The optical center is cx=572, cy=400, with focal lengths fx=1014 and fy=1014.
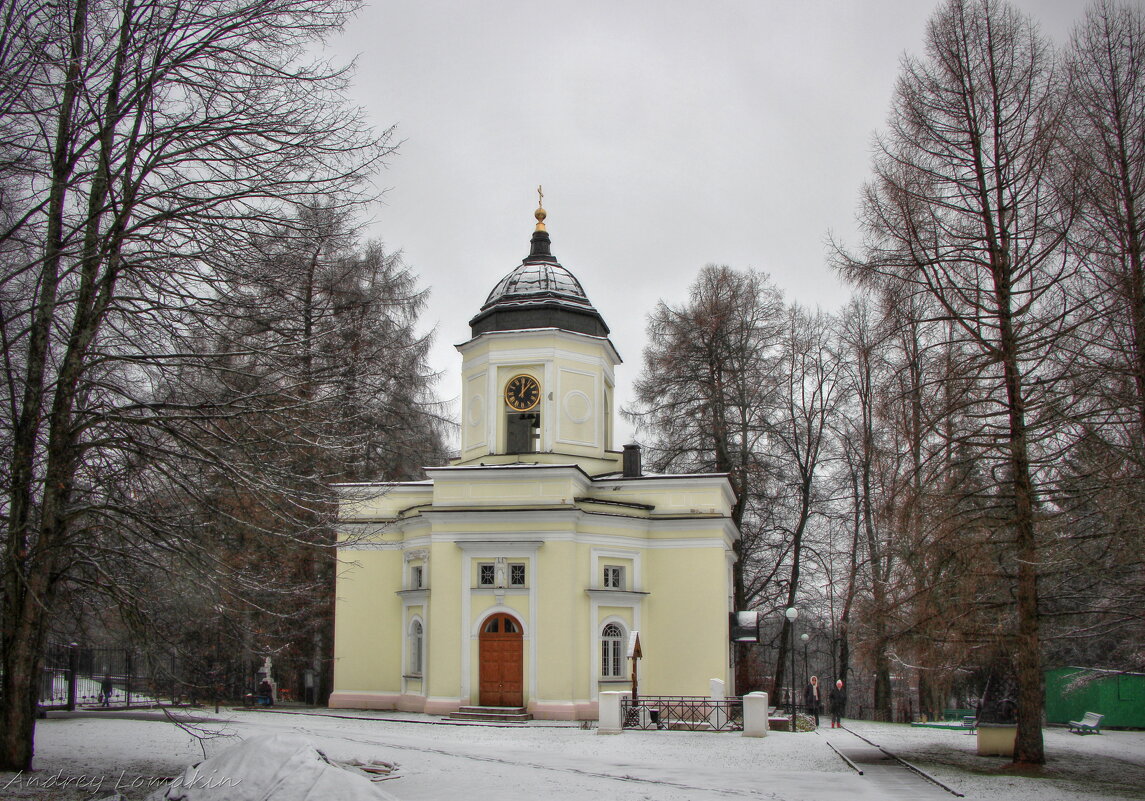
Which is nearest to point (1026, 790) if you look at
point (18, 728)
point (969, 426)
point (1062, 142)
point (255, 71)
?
point (969, 426)

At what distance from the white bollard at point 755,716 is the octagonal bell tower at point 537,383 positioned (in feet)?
28.0

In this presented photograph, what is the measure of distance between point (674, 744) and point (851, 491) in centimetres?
1929

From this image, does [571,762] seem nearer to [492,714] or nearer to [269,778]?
[269,778]

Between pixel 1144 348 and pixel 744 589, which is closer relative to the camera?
pixel 1144 348

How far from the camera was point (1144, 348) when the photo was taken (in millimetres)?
12445

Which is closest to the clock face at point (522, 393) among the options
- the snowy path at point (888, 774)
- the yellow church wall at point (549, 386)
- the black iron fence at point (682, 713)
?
the yellow church wall at point (549, 386)

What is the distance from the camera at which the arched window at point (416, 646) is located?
25.9 meters

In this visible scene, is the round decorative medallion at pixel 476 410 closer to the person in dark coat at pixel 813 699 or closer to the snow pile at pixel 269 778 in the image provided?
the person in dark coat at pixel 813 699

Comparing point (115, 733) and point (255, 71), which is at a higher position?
point (255, 71)

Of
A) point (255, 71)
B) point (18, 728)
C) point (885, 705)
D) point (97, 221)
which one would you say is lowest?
point (885, 705)

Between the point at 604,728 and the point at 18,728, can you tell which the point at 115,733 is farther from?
the point at 604,728

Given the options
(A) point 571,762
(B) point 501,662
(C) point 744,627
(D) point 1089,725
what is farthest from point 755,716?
(D) point 1089,725

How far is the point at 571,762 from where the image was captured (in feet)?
49.7

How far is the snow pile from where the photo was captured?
906 cm
